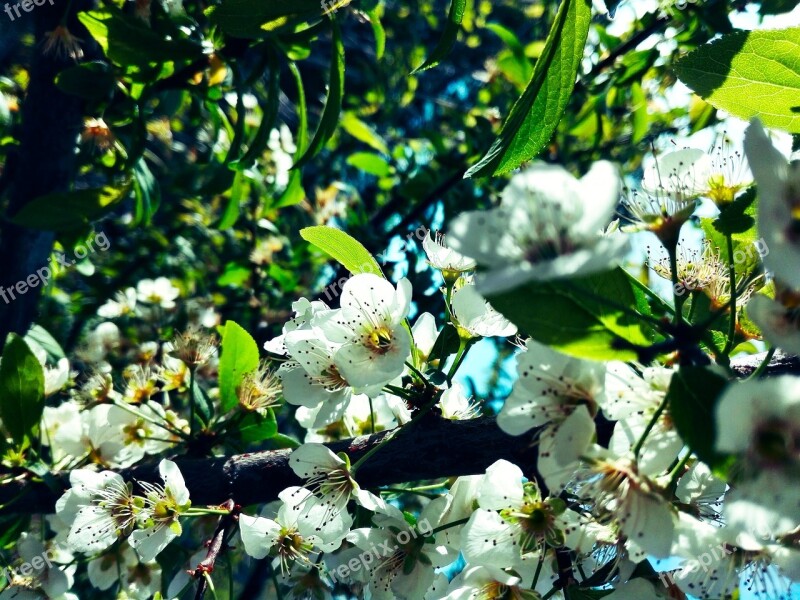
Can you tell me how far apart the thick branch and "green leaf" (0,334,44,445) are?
109 millimetres

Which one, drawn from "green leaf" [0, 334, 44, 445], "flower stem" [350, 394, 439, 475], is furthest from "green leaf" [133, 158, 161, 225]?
"flower stem" [350, 394, 439, 475]

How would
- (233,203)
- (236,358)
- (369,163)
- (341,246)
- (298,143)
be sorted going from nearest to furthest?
1. (341,246)
2. (236,358)
3. (298,143)
4. (233,203)
5. (369,163)

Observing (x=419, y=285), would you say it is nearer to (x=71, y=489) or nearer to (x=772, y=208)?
(x=71, y=489)

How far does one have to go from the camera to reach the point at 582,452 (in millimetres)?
721

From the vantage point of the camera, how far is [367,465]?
1.09 m

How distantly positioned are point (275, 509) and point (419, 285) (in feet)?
3.15

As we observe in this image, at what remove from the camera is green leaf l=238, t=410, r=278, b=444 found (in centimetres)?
138

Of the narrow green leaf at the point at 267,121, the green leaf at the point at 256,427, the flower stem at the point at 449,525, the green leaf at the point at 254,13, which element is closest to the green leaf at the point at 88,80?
the narrow green leaf at the point at 267,121

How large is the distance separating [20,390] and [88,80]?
0.73 meters

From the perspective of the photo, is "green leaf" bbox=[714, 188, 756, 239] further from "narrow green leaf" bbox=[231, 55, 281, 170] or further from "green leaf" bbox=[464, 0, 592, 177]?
"narrow green leaf" bbox=[231, 55, 281, 170]

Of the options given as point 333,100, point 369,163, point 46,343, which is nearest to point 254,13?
point 333,100

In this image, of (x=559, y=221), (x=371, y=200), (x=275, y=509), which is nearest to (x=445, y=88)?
(x=371, y=200)

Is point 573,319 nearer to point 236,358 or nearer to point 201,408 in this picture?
point 236,358

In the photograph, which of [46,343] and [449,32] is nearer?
[449,32]
